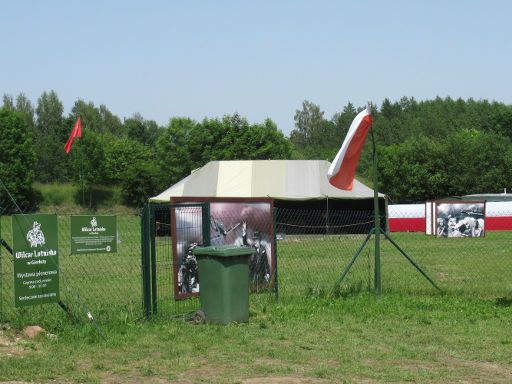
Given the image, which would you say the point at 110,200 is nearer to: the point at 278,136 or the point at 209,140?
the point at 209,140

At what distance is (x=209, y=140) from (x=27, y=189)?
1685cm

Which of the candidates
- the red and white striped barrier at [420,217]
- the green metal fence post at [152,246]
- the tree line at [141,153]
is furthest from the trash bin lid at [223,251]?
the tree line at [141,153]

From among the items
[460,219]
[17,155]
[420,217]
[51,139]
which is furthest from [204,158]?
[460,219]

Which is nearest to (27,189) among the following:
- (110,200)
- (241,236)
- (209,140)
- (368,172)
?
(110,200)

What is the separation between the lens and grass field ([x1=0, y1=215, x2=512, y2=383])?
848 cm

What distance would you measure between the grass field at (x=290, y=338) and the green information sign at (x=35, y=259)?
0.44 metres

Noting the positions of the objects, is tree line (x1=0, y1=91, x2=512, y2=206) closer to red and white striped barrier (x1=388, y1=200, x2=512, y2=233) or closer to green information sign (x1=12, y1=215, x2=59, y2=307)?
red and white striped barrier (x1=388, y1=200, x2=512, y2=233)

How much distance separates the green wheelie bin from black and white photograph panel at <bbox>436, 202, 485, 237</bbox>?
2531 centimetres

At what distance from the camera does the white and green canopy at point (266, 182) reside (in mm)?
36156

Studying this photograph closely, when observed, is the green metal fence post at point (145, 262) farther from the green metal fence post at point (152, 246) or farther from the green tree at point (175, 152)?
the green tree at point (175, 152)

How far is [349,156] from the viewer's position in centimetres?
1380

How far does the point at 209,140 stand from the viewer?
7650 cm

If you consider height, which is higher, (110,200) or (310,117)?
(310,117)

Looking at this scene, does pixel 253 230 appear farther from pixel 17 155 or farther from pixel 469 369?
pixel 17 155
